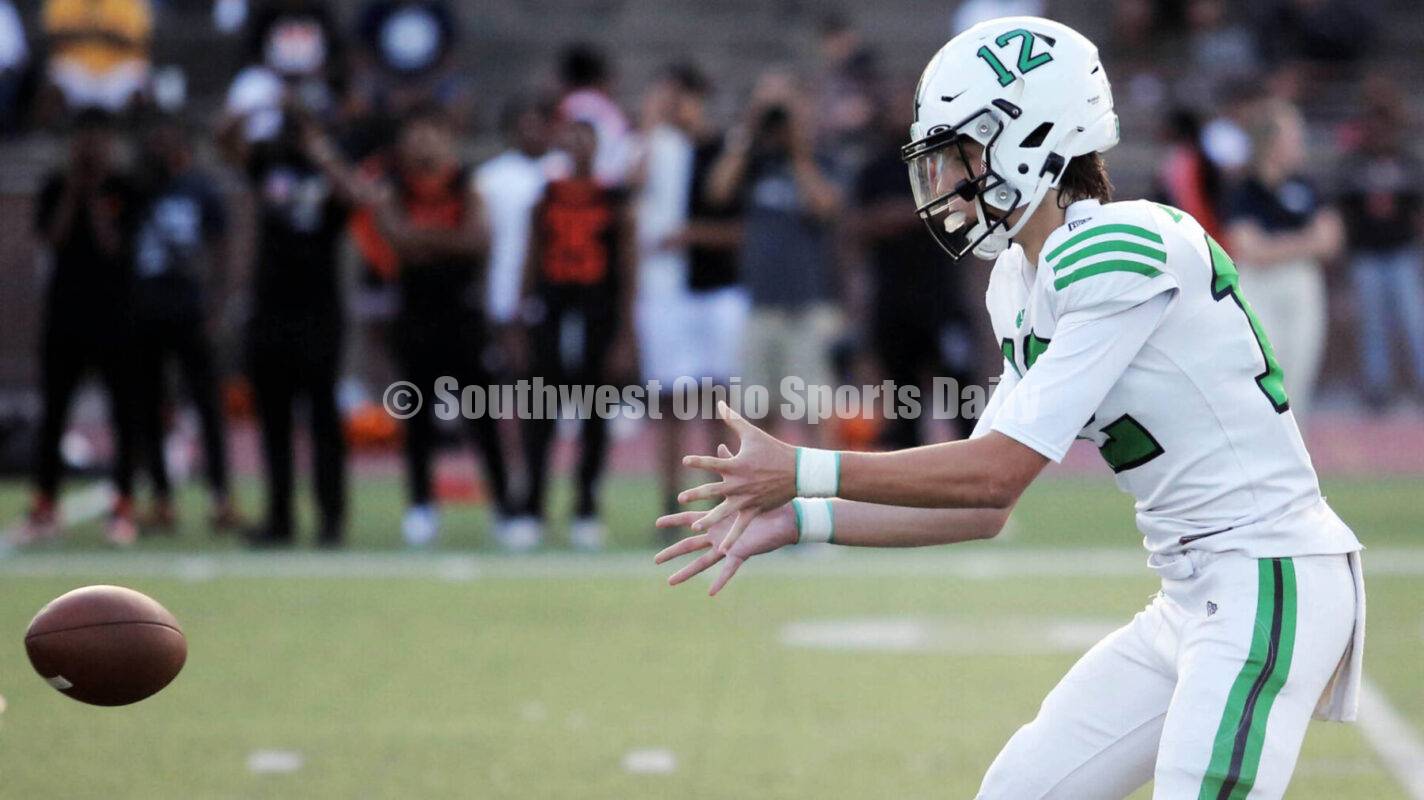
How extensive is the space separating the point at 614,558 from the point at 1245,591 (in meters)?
6.39

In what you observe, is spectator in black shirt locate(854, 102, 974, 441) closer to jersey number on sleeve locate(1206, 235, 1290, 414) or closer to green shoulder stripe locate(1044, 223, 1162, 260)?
jersey number on sleeve locate(1206, 235, 1290, 414)

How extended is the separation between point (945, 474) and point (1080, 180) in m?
0.70

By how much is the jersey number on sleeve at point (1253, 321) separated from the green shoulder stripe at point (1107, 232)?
0.55 ft

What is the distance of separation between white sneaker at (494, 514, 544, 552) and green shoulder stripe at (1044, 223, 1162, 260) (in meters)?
6.76

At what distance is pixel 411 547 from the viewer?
9.88m

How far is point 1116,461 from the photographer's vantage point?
11.6 feet

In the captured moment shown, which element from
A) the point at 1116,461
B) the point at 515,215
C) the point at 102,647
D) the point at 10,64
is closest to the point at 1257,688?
the point at 1116,461

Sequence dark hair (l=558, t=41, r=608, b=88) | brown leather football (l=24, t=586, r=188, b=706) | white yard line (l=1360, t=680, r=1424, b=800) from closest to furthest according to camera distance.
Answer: brown leather football (l=24, t=586, r=188, b=706) → white yard line (l=1360, t=680, r=1424, b=800) → dark hair (l=558, t=41, r=608, b=88)

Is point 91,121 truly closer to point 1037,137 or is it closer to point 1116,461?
point 1037,137

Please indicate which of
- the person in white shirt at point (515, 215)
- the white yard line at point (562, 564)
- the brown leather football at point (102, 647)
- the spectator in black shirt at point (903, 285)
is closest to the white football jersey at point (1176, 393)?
the brown leather football at point (102, 647)

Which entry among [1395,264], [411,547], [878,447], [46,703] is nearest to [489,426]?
[411,547]

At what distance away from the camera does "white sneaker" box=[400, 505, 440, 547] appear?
9922 millimetres

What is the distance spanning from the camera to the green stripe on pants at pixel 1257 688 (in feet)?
10.7

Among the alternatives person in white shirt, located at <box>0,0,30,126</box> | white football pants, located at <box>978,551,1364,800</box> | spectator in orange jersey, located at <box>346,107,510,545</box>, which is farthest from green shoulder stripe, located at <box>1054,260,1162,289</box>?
person in white shirt, located at <box>0,0,30,126</box>
